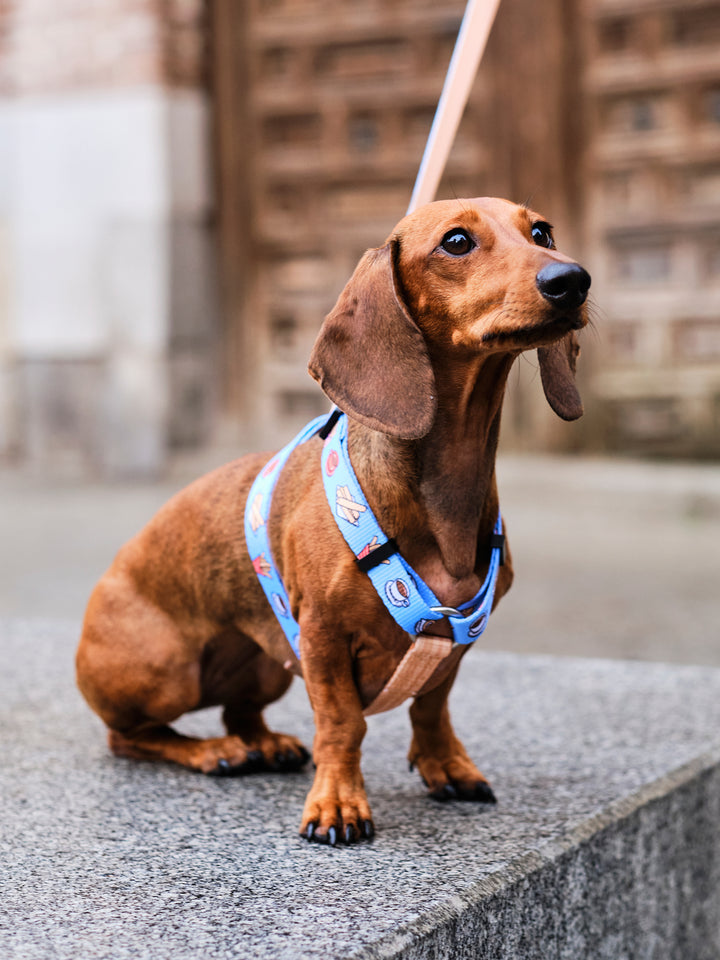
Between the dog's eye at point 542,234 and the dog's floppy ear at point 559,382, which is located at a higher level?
the dog's eye at point 542,234

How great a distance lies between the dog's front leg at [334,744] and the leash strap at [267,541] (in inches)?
3.7

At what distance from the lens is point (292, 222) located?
7.37 meters

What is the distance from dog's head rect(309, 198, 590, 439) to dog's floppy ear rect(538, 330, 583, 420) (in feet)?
0.37

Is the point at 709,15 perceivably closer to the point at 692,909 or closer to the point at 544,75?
the point at 544,75

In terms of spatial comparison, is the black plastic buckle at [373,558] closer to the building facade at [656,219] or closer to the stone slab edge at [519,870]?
the stone slab edge at [519,870]

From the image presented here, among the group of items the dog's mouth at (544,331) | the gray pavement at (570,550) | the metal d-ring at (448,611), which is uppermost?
the dog's mouth at (544,331)

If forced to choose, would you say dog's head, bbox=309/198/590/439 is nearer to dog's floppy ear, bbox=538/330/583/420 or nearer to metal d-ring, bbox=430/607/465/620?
dog's floppy ear, bbox=538/330/583/420

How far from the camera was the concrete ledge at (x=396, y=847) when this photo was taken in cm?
160

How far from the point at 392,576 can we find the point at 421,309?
386mm

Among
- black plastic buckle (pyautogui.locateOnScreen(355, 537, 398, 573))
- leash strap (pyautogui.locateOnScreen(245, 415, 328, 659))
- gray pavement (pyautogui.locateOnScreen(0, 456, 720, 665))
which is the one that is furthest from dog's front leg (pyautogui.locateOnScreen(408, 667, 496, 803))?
gray pavement (pyautogui.locateOnScreen(0, 456, 720, 665))

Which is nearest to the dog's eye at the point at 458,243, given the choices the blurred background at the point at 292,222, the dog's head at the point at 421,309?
the dog's head at the point at 421,309

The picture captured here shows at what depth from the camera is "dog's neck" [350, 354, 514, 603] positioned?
72.1 inches

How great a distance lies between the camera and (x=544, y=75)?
21.9ft

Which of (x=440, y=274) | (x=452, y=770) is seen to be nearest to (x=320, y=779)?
(x=452, y=770)
